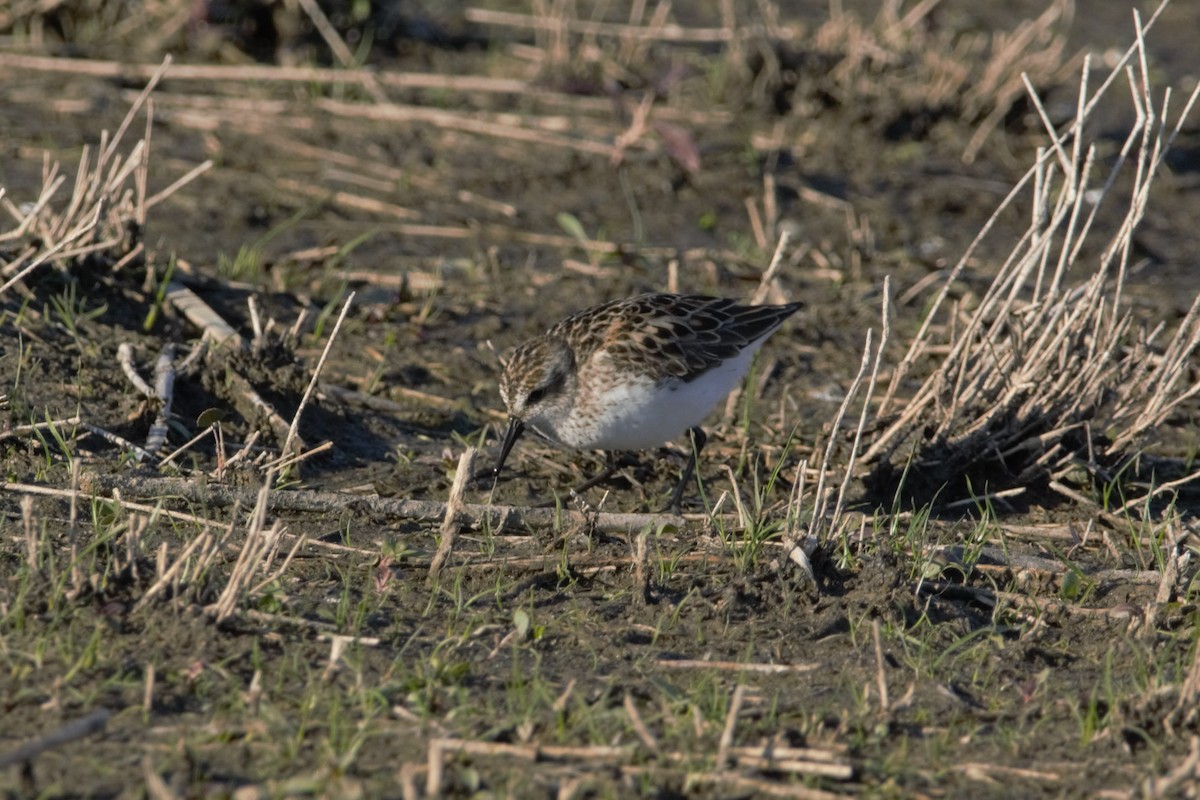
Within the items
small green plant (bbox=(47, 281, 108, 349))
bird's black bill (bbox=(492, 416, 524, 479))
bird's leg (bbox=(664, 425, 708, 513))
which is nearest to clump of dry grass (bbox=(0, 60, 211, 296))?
small green plant (bbox=(47, 281, 108, 349))

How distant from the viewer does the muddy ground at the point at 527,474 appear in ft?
14.2

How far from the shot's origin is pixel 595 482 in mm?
6422

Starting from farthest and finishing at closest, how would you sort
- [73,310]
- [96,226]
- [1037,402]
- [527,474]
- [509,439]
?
[73,310] < [96,226] < [527,474] < [1037,402] < [509,439]

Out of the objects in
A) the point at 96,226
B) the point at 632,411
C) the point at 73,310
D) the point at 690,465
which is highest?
the point at 96,226

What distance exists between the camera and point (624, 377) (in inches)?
241

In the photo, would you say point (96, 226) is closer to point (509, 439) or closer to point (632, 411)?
point (509, 439)

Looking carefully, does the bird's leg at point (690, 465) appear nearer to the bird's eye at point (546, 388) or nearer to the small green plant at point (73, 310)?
the bird's eye at point (546, 388)

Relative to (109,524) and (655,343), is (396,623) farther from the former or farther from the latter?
(655,343)

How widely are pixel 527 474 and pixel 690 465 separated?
2.37 feet

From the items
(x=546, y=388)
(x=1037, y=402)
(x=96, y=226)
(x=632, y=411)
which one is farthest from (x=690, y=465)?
(x=96, y=226)

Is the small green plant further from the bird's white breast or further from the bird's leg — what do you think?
the bird's leg

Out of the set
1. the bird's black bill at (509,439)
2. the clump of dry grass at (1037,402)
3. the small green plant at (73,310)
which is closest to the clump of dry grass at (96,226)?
the small green plant at (73,310)

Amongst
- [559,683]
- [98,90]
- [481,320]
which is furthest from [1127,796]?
[98,90]

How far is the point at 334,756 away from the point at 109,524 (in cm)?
170
